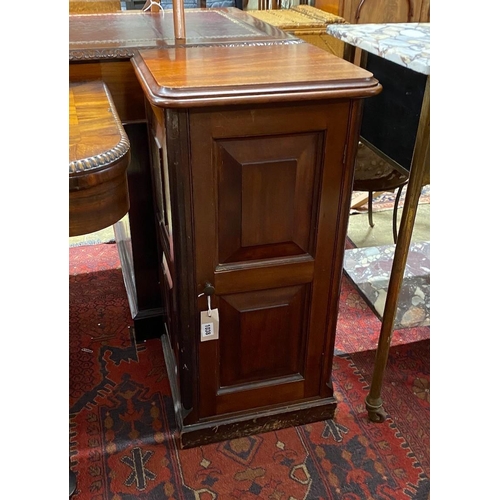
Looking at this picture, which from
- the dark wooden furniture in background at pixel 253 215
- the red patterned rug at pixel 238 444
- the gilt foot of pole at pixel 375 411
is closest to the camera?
the dark wooden furniture in background at pixel 253 215

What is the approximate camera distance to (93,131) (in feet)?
3.51

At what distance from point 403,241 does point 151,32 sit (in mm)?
971

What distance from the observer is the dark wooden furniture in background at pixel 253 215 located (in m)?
1.07

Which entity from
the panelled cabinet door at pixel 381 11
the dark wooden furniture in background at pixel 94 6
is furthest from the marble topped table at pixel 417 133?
the panelled cabinet door at pixel 381 11

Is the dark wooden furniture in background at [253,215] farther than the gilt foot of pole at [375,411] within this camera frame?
No

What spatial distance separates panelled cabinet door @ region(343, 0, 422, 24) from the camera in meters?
2.72

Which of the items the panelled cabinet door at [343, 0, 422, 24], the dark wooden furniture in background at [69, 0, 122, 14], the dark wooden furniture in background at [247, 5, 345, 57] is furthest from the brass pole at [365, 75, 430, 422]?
the panelled cabinet door at [343, 0, 422, 24]

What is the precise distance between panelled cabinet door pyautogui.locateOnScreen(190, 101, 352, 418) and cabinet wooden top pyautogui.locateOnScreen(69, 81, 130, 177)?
0.17 m

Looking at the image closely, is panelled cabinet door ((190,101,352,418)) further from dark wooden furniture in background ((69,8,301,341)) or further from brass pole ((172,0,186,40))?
brass pole ((172,0,186,40))

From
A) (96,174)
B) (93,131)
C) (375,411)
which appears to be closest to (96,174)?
(96,174)

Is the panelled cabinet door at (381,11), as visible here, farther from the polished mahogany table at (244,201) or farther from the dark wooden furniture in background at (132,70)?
the polished mahogany table at (244,201)

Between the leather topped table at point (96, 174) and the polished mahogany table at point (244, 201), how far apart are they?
0.12 metres

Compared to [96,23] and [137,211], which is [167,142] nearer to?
[137,211]

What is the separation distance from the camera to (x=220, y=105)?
3.35ft
